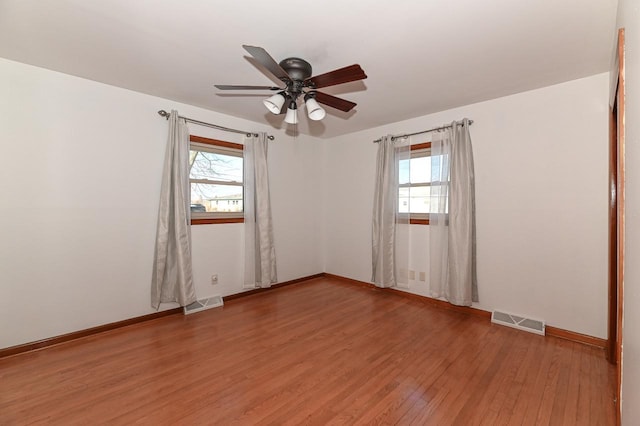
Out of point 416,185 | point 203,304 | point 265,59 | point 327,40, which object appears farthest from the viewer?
point 416,185

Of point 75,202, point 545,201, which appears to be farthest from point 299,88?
point 545,201

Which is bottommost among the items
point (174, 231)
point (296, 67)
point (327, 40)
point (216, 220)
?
point (174, 231)

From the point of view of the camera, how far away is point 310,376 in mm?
2080

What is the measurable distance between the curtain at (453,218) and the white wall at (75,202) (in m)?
3.03

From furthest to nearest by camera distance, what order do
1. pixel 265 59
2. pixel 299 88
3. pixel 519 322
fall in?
pixel 519 322
pixel 299 88
pixel 265 59

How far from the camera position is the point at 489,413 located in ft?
5.61

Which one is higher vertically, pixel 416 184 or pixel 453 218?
pixel 416 184

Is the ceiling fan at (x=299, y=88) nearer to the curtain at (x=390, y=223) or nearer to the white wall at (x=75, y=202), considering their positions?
the white wall at (x=75, y=202)

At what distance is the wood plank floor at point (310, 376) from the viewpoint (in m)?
1.70

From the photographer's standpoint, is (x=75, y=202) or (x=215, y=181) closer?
(x=75, y=202)

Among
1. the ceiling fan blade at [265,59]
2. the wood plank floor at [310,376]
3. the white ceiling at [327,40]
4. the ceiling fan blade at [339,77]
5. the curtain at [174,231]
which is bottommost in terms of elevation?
the wood plank floor at [310,376]

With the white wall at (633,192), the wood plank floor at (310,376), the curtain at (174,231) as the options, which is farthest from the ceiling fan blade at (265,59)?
the wood plank floor at (310,376)

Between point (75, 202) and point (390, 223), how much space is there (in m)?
3.71

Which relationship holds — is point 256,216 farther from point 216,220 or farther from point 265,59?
point 265,59
